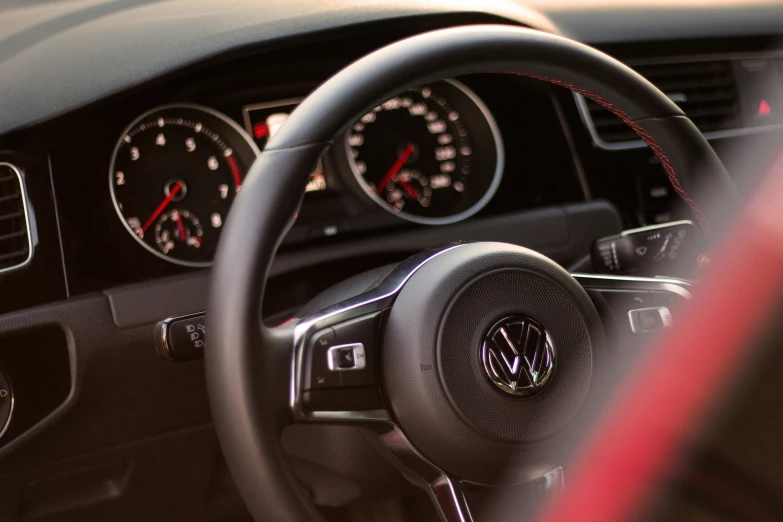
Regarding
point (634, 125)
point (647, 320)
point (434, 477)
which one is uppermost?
point (634, 125)

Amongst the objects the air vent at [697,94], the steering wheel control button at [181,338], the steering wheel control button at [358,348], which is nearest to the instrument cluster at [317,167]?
the air vent at [697,94]

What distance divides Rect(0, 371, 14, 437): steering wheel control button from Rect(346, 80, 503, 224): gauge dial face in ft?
2.45

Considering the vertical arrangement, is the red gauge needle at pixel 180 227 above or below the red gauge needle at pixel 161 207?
below

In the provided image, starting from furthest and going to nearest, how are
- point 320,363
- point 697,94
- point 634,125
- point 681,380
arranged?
1. point 697,94
2. point 681,380
3. point 634,125
4. point 320,363

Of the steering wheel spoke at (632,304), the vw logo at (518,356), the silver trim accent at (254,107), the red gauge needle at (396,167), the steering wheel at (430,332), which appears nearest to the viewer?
the steering wheel at (430,332)

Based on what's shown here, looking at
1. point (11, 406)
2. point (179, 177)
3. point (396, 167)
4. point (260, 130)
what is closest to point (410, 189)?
point (396, 167)

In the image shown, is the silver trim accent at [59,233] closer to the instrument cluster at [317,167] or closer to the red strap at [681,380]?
the instrument cluster at [317,167]

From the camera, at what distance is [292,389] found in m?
0.90

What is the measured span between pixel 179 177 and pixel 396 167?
17.6 inches

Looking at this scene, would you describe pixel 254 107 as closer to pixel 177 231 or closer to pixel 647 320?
pixel 177 231

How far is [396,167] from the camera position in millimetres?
1805

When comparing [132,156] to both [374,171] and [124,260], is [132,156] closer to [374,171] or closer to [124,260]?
[124,260]

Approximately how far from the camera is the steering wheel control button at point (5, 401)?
1.33m

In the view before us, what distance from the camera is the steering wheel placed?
84 cm
